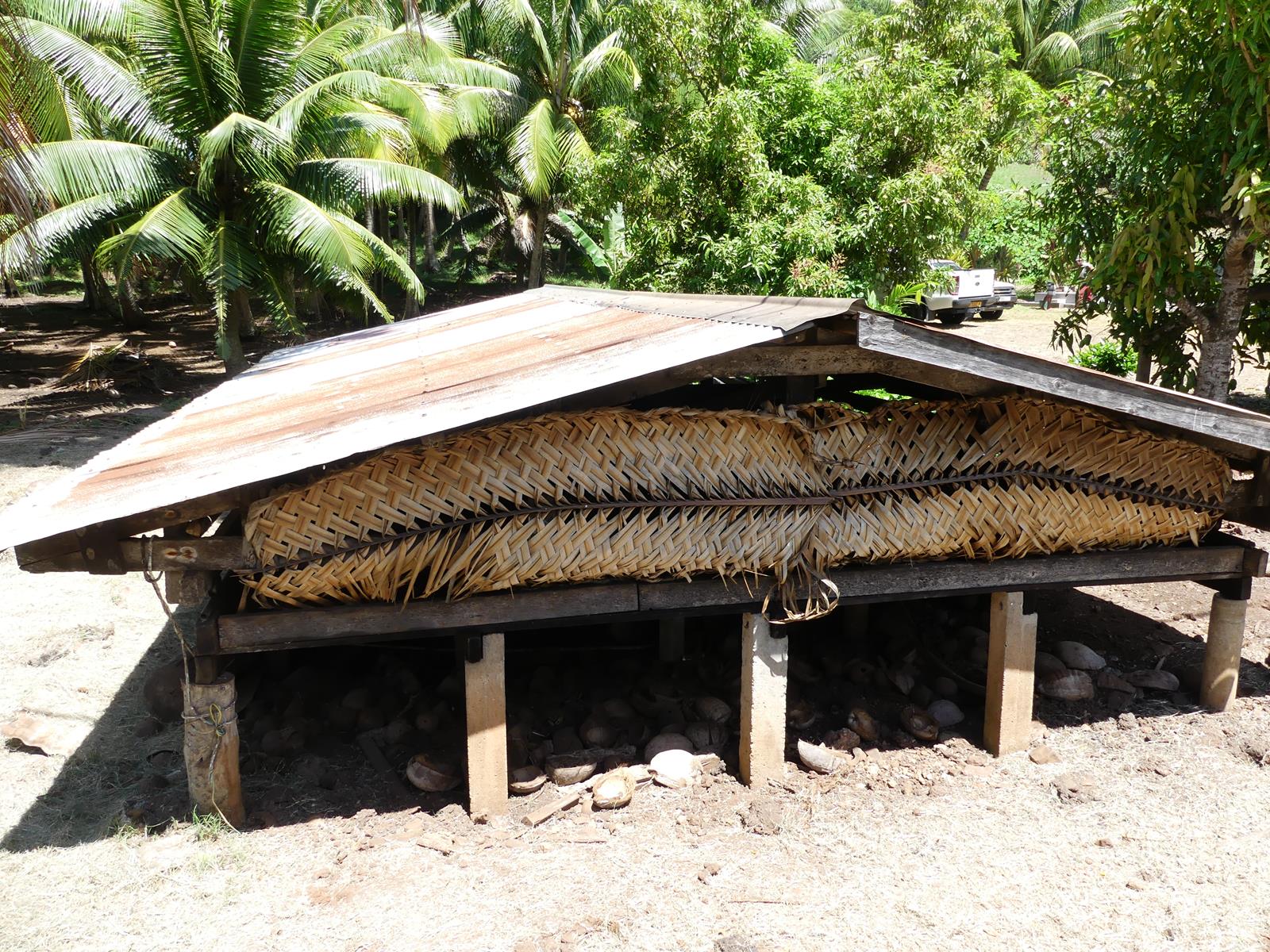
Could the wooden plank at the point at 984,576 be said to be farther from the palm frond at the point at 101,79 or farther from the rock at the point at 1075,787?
the palm frond at the point at 101,79

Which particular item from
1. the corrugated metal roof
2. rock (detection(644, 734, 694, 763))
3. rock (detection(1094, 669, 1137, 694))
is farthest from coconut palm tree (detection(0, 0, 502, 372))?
rock (detection(1094, 669, 1137, 694))

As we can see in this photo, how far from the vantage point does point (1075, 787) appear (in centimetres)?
441

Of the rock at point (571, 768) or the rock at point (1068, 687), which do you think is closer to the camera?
the rock at point (571, 768)

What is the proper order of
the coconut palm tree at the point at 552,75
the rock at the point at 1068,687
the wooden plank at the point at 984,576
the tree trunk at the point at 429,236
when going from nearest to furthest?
1. the wooden plank at the point at 984,576
2. the rock at the point at 1068,687
3. the coconut palm tree at the point at 552,75
4. the tree trunk at the point at 429,236

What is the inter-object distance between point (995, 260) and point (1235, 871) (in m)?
28.5

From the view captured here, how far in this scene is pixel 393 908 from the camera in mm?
3570

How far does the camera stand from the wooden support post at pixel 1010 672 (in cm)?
466

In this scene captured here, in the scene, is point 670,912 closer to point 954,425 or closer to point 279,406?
point 954,425

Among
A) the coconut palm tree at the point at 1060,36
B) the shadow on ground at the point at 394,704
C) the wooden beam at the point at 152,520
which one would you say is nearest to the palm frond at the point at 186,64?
the shadow on ground at the point at 394,704

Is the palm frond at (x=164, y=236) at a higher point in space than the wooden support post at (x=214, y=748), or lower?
higher

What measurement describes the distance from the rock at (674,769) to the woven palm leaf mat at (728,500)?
904 mm

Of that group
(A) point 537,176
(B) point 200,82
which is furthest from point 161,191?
(A) point 537,176

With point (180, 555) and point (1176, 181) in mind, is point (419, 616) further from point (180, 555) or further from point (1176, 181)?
point (1176, 181)

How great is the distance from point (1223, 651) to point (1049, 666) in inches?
33.3
